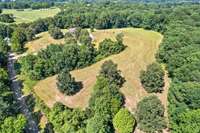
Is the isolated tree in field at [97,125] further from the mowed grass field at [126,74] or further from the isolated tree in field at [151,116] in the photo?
the mowed grass field at [126,74]

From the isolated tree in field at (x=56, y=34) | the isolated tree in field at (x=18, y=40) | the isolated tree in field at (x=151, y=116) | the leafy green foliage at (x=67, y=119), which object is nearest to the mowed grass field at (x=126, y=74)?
the isolated tree in field at (x=151, y=116)

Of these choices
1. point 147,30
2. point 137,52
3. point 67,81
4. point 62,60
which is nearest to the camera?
point 67,81

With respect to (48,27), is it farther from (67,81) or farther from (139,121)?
(139,121)

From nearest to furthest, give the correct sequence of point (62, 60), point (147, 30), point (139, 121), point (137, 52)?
point (139, 121)
point (62, 60)
point (137, 52)
point (147, 30)

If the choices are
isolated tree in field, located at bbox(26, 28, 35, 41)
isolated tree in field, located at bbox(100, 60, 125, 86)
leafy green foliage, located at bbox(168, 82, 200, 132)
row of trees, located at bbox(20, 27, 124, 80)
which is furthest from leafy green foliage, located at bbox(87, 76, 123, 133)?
isolated tree in field, located at bbox(26, 28, 35, 41)

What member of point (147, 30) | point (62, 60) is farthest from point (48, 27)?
point (62, 60)

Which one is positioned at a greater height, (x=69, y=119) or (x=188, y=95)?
(x=188, y=95)

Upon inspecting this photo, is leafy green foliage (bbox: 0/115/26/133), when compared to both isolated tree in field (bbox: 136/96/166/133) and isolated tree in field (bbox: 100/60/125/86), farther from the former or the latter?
isolated tree in field (bbox: 100/60/125/86)
